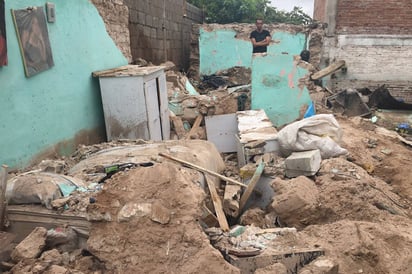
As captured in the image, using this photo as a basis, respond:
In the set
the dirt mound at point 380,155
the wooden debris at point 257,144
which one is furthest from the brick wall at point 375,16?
the wooden debris at point 257,144

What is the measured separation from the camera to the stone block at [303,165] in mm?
3955

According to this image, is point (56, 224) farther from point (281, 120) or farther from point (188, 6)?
point (188, 6)

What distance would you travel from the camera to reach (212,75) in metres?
12.0

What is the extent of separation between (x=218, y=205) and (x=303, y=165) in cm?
119

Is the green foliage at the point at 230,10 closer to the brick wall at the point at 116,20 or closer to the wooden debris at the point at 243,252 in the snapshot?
the brick wall at the point at 116,20

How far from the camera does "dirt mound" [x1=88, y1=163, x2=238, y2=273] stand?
2.13m

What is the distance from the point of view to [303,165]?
398 centimetres

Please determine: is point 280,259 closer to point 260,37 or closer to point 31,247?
point 31,247

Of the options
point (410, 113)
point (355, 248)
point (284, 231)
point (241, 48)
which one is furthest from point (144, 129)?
point (241, 48)

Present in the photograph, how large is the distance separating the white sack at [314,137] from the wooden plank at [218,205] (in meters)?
1.43

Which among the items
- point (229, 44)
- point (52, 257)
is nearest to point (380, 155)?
point (52, 257)

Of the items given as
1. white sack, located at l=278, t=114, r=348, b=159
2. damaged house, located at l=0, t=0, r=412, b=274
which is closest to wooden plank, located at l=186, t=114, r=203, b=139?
damaged house, located at l=0, t=0, r=412, b=274

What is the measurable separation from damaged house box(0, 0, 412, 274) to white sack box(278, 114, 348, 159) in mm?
18

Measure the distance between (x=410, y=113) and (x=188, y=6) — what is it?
309 inches
